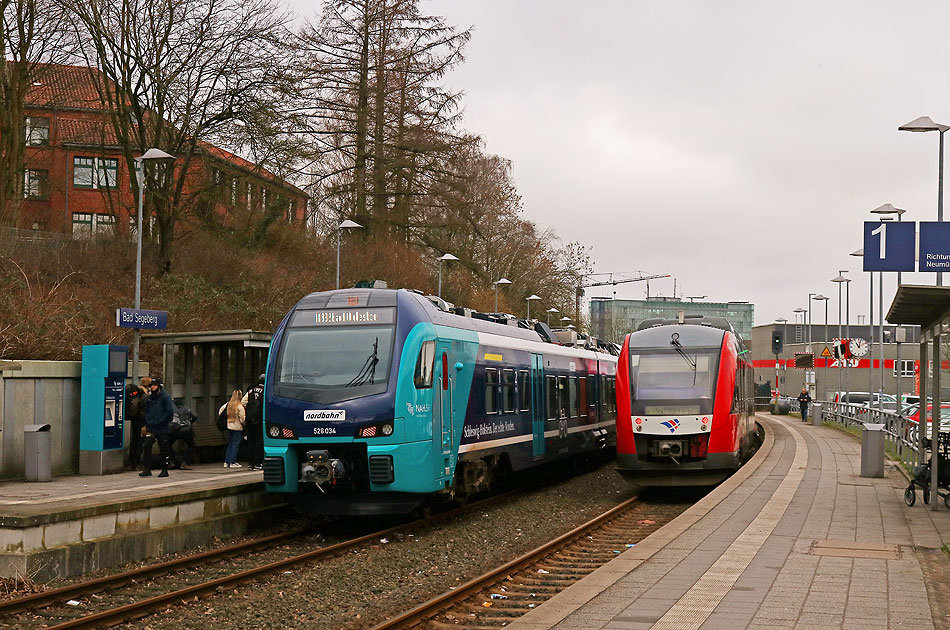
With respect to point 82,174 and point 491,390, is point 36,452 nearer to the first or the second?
point 491,390

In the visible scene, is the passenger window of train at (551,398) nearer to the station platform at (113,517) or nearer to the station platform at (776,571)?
the station platform at (776,571)

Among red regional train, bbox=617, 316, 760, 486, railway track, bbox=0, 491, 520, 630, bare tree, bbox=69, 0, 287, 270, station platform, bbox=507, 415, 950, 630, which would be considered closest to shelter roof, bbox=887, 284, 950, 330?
station platform, bbox=507, 415, 950, 630

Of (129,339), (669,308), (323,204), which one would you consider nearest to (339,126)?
(323,204)

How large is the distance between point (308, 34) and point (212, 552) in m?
28.0

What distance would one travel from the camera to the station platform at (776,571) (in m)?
8.77

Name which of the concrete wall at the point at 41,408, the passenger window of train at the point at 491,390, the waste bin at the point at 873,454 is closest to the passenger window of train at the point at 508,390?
the passenger window of train at the point at 491,390

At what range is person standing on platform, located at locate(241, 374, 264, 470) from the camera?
18.6 meters

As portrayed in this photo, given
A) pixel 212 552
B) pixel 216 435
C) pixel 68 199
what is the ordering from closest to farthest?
pixel 212 552
pixel 216 435
pixel 68 199

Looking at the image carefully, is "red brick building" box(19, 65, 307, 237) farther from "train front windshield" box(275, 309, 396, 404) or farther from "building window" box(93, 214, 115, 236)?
"train front windshield" box(275, 309, 396, 404)

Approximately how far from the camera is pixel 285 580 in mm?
11664

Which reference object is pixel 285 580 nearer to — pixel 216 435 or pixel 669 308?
pixel 216 435

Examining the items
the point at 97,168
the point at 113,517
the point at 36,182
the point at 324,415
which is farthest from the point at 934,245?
the point at 36,182

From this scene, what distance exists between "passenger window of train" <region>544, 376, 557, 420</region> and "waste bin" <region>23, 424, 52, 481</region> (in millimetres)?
9136

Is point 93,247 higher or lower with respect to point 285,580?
higher
